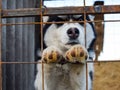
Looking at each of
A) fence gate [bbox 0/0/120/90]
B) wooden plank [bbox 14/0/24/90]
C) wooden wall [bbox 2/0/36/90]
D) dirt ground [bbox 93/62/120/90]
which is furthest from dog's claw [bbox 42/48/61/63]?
dirt ground [bbox 93/62/120/90]

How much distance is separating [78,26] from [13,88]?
2.43 ft

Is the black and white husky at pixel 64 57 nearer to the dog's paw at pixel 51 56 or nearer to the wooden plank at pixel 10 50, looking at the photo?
the dog's paw at pixel 51 56

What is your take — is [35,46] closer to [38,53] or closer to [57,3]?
[38,53]

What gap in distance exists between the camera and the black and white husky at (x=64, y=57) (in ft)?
9.11

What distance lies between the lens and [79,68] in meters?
3.07

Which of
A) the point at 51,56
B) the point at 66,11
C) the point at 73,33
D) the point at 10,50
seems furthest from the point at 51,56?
the point at 10,50

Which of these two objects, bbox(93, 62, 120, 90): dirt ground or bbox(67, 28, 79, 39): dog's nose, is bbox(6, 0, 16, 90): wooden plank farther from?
bbox(93, 62, 120, 90): dirt ground

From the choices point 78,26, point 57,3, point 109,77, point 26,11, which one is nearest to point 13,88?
point 78,26

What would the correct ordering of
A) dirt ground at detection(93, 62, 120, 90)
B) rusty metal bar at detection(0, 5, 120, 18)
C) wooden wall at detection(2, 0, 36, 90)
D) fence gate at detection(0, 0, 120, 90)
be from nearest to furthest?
rusty metal bar at detection(0, 5, 120, 18) < fence gate at detection(0, 0, 120, 90) < wooden wall at detection(2, 0, 36, 90) < dirt ground at detection(93, 62, 120, 90)

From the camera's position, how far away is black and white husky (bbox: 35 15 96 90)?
2.78 meters

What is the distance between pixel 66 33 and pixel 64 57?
375 mm

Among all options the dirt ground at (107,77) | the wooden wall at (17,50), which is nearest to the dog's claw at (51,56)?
the wooden wall at (17,50)

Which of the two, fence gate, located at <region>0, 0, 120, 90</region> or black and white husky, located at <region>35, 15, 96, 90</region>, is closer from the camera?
black and white husky, located at <region>35, 15, 96, 90</region>

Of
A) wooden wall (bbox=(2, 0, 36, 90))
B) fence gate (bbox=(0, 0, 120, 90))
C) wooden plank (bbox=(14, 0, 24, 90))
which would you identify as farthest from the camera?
wooden plank (bbox=(14, 0, 24, 90))
